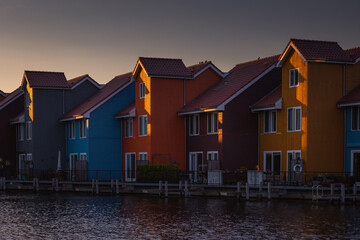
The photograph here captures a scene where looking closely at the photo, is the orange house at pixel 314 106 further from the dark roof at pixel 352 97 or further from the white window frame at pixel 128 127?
the white window frame at pixel 128 127

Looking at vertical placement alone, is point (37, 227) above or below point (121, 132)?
below

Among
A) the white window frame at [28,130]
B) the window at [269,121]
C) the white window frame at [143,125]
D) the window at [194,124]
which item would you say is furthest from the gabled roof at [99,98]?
the window at [269,121]

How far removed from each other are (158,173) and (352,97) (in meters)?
17.3

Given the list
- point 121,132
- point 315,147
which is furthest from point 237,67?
point 315,147

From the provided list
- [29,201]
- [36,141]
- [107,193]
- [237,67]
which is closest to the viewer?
[29,201]

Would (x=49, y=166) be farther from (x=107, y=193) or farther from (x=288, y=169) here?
(x=288, y=169)

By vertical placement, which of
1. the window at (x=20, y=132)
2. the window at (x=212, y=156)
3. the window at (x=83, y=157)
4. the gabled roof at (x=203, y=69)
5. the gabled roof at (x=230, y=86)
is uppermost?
the gabled roof at (x=203, y=69)

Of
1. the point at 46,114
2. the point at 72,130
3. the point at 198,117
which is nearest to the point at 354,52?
the point at 198,117

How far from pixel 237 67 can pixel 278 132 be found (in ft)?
43.8

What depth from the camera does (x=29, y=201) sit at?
163 ft

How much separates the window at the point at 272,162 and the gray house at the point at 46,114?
25198 mm

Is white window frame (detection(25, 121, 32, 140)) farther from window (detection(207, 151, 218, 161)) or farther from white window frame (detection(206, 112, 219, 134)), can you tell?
window (detection(207, 151, 218, 161))

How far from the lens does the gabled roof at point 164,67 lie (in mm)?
60969

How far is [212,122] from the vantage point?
2288 inches
